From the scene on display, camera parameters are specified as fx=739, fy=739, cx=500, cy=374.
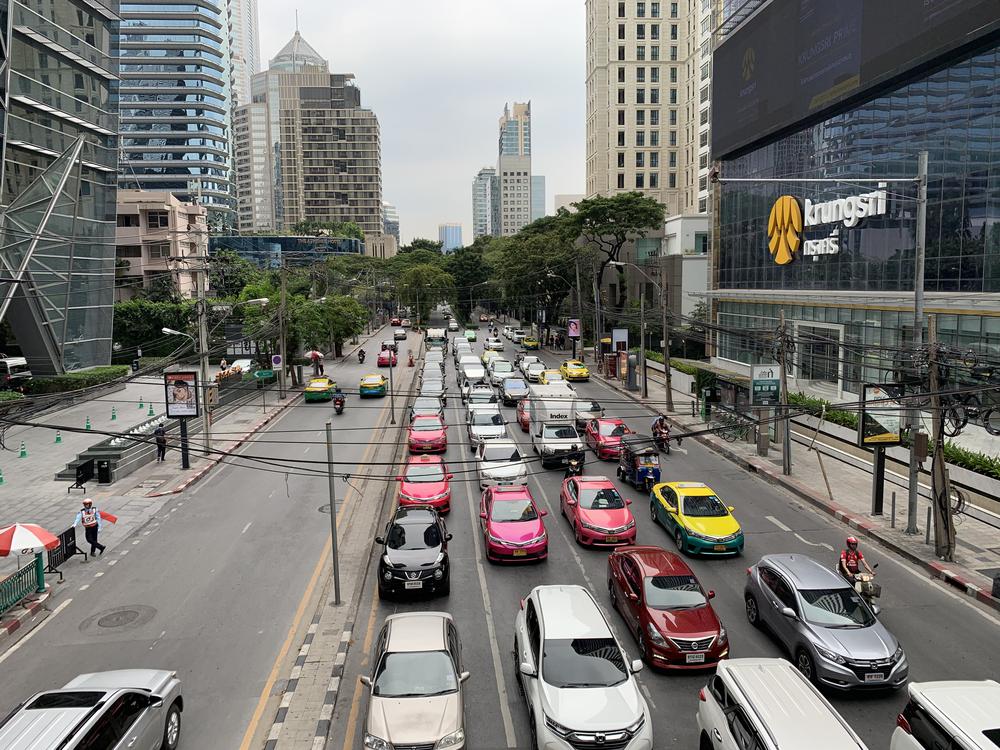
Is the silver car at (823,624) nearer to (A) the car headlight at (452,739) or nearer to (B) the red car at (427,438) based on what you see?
(A) the car headlight at (452,739)

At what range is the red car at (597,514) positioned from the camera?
18.2 meters

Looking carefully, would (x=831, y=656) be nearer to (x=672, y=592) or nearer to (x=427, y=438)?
(x=672, y=592)

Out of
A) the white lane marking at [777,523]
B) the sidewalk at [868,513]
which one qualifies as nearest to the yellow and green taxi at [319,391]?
the sidewalk at [868,513]

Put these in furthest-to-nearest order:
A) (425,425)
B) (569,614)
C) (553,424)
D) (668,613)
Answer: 1. (425,425)
2. (553,424)
3. (668,613)
4. (569,614)

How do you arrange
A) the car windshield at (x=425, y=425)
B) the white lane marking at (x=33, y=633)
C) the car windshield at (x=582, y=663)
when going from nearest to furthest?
the car windshield at (x=582, y=663) < the white lane marking at (x=33, y=633) < the car windshield at (x=425, y=425)

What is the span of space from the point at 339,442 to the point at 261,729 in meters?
22.2

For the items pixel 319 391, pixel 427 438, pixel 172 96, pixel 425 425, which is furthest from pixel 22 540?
pixel 172 96

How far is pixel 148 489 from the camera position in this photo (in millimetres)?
25375

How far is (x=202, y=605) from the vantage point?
15695 mm

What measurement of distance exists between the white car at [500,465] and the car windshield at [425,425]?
16.6 ft

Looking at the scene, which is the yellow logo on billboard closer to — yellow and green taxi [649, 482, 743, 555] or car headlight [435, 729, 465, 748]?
yellow and green taxi [649, 482, 743, 555]

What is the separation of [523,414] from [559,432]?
657cm

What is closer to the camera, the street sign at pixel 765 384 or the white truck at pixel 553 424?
the white truck at pixel 553 424

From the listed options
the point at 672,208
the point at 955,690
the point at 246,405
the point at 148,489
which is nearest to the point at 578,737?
the point at 955,690
